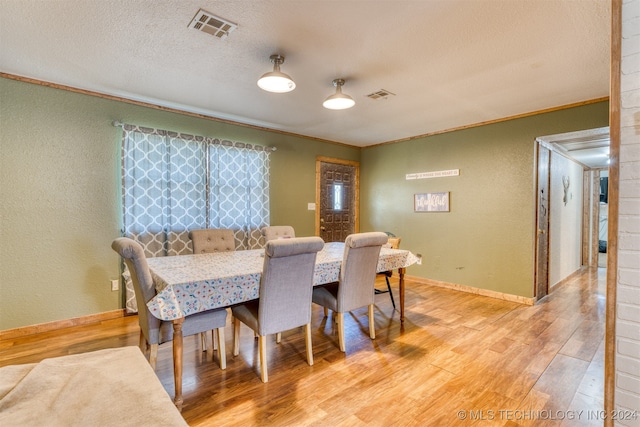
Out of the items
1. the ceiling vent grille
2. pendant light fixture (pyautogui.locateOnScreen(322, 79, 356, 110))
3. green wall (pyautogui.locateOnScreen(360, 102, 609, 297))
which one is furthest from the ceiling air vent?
green wall (pyautogui.locateOnScreen(360, 102, 609, 297))

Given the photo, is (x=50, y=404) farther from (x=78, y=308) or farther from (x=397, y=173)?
(x=397, y=173)

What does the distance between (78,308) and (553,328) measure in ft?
16.2

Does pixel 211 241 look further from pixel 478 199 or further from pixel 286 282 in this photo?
pixel 478 199

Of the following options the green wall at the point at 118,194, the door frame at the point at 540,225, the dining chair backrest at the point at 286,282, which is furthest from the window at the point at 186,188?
the door frame at the point at 540,225

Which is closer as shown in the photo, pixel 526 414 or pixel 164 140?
pixel 526 414

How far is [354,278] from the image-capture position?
262 centimetres

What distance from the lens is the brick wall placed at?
1179mm

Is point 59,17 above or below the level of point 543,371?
above

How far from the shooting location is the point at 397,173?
536 cm

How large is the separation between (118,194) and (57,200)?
0.52 metres

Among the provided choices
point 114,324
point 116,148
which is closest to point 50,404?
point 114,324

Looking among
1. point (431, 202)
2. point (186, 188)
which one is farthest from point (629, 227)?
point (186, 188)

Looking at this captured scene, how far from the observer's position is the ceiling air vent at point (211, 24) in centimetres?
194

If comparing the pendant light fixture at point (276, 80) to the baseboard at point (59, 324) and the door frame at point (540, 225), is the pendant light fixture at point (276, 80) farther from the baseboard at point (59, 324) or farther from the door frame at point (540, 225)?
the door frame at point (540, 225)
